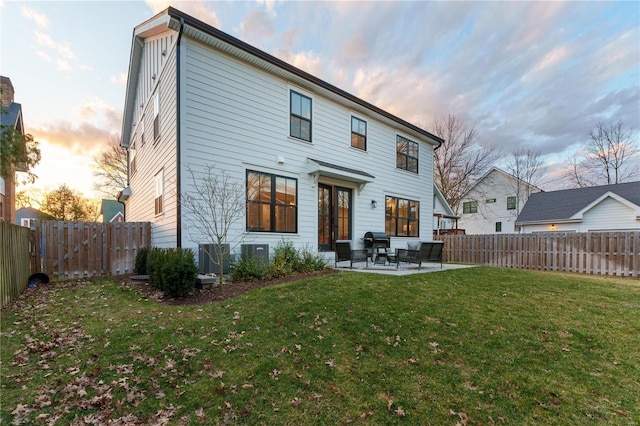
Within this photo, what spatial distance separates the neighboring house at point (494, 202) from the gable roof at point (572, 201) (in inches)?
206

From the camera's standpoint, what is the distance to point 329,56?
13.6 metres

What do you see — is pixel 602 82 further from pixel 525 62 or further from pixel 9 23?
pixel 9 23

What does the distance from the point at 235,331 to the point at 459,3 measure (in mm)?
12773

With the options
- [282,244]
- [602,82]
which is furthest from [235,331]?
→ [602,82]

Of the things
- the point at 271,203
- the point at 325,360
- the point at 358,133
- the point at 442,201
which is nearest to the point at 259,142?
the point at 271,203

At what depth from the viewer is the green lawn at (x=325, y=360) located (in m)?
2.68

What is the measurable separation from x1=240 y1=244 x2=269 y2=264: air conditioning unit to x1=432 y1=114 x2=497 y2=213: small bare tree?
2249cm

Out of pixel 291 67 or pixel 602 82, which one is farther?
pixel 602 82

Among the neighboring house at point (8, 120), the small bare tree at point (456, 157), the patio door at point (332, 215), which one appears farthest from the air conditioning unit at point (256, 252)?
the small bare tree at point (456, 157)

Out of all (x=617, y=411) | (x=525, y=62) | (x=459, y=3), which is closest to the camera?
(x=617, y=411)

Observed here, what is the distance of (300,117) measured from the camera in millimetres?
10180

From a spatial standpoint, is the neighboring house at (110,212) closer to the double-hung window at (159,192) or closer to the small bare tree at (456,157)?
the double-hung window at (159,192)

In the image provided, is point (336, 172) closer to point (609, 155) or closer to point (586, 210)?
point (586, 210)

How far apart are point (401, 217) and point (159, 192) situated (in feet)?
33.1
